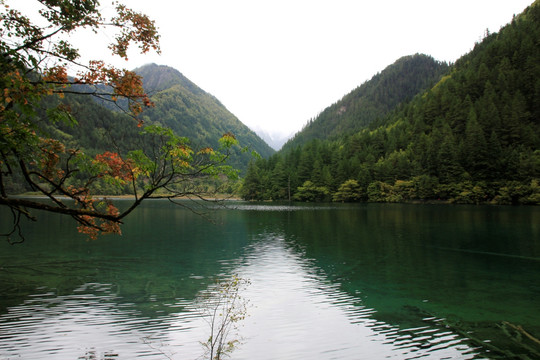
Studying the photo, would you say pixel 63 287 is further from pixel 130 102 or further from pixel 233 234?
pixel 233 234

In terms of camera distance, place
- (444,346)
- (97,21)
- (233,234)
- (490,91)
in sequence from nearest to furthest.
Answer: (97,21)
(444,346)
(233,234)
(490,91)

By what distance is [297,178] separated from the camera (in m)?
154

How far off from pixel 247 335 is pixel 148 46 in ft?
33.1

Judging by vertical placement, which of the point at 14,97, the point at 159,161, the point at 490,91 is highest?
the point at 490,91

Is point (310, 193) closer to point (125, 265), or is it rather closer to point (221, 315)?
point (125, 265)

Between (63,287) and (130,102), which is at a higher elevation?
(130,102)

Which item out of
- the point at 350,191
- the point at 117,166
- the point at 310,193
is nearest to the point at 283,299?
the point at 117,166

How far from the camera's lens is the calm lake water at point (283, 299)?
11578 millimetres

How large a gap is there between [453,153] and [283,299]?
115 meters

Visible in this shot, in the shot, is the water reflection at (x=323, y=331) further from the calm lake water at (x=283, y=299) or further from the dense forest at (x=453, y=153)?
the dense forest at (x=453, y=153)

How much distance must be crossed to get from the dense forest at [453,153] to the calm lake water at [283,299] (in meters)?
82.2

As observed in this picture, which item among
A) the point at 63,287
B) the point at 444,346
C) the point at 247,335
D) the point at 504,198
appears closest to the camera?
the point at 444,346

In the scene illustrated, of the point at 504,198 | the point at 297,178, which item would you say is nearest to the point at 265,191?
the point at 297,178

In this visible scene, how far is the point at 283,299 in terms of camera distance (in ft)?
56.2
